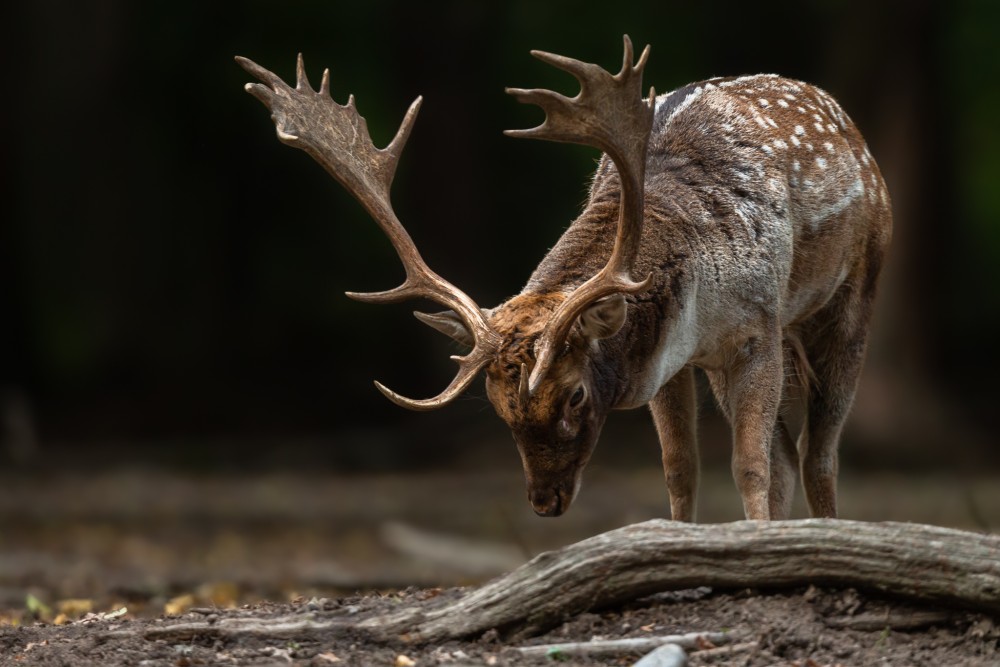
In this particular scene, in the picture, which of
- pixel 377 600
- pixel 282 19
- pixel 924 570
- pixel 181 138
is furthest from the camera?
pixel 181 138

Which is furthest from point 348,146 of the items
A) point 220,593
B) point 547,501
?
point 220,593

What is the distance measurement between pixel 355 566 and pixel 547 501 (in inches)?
254

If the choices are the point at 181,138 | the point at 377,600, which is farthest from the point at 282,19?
the point at 377,600

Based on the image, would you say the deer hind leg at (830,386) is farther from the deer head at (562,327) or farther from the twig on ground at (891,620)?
the twig on ground at (891,620)

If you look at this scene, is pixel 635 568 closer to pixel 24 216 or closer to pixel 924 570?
pixel 924 570

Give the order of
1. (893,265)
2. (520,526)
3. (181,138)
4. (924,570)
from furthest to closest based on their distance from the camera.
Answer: (181,138) → (893,265) → (520,526) → (924,570)

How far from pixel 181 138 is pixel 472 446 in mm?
7160

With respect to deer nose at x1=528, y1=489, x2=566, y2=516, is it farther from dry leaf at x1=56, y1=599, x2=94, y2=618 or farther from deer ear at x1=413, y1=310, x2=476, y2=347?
dry leaf at x1=56, y1=599, x2=94, y2=618

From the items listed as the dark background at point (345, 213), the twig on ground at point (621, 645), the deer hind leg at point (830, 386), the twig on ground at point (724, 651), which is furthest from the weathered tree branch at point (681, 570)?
the dark background at point (345, 213)

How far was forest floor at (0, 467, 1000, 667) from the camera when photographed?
511 cm

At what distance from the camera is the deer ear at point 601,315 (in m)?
5.70

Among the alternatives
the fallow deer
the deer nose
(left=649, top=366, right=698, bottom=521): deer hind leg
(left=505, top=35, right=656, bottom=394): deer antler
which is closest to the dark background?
the fallow deer

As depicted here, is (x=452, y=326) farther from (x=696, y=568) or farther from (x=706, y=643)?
(x=706, y=643)

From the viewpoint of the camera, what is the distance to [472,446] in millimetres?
18375
